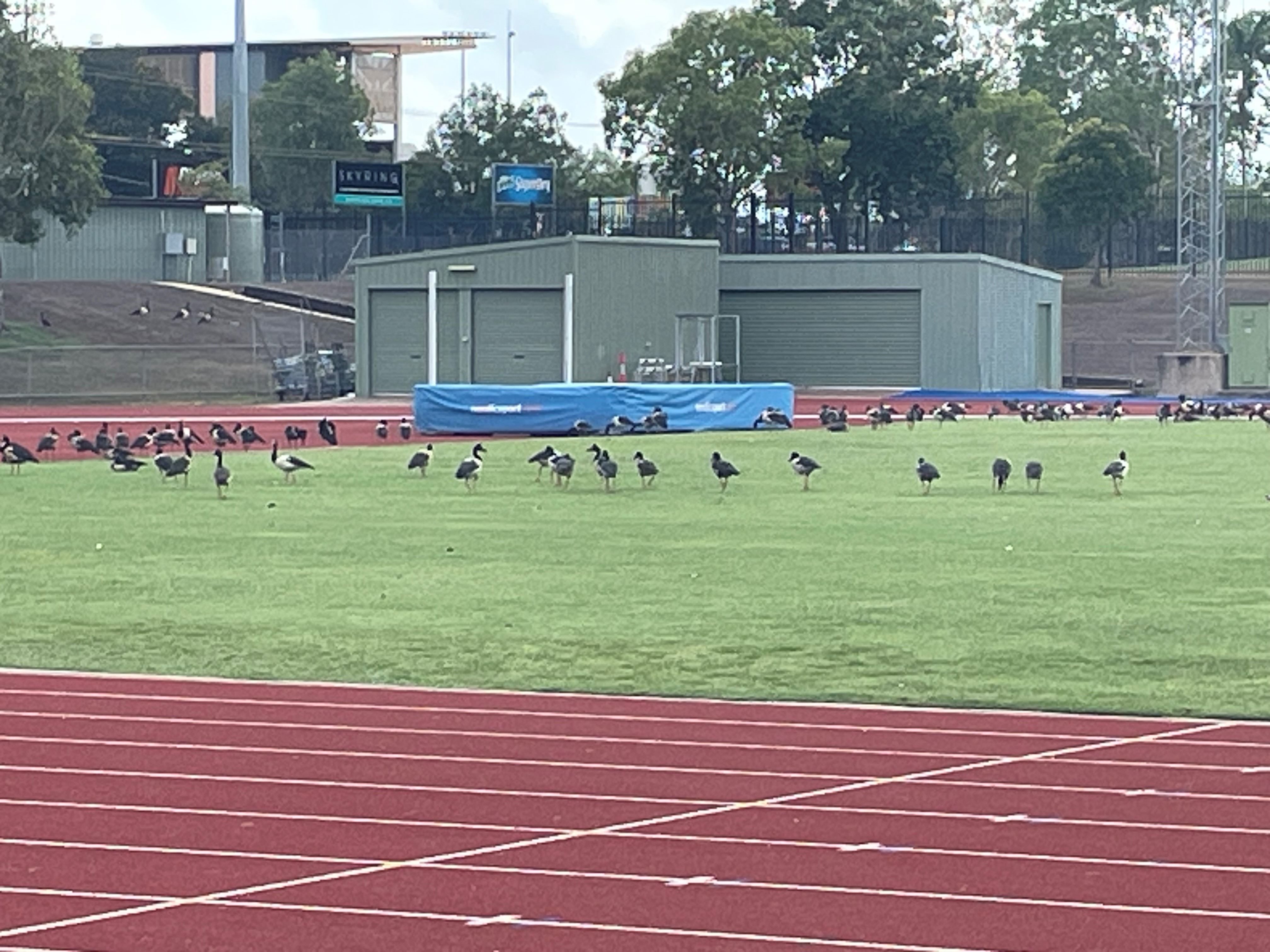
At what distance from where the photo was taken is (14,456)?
121ft

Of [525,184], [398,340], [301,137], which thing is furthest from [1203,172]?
[301,137]

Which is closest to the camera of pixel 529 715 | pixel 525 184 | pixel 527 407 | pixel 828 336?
pixel 529 715

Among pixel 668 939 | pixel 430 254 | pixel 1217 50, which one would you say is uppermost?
pixel 1217 50

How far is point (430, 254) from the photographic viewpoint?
69.7 m

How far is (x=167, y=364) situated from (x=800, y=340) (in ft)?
66.9

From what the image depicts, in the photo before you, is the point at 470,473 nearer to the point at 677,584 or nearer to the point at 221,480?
the point at 221,480

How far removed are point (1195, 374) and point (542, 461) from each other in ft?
141

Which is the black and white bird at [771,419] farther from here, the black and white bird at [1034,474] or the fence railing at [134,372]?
the fence railing at [134,372]

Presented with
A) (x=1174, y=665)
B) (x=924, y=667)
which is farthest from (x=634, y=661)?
(x=1174, y=665)

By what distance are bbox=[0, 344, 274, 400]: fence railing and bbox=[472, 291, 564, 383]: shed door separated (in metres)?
7.15

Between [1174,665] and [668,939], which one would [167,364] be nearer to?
[1174,665]

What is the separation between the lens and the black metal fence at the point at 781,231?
294ft

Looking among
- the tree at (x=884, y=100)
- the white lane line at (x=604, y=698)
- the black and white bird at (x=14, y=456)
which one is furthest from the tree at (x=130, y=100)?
the white lane line at (x=604, y=698)

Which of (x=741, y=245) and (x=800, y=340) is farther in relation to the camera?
(x=741, y=245)
